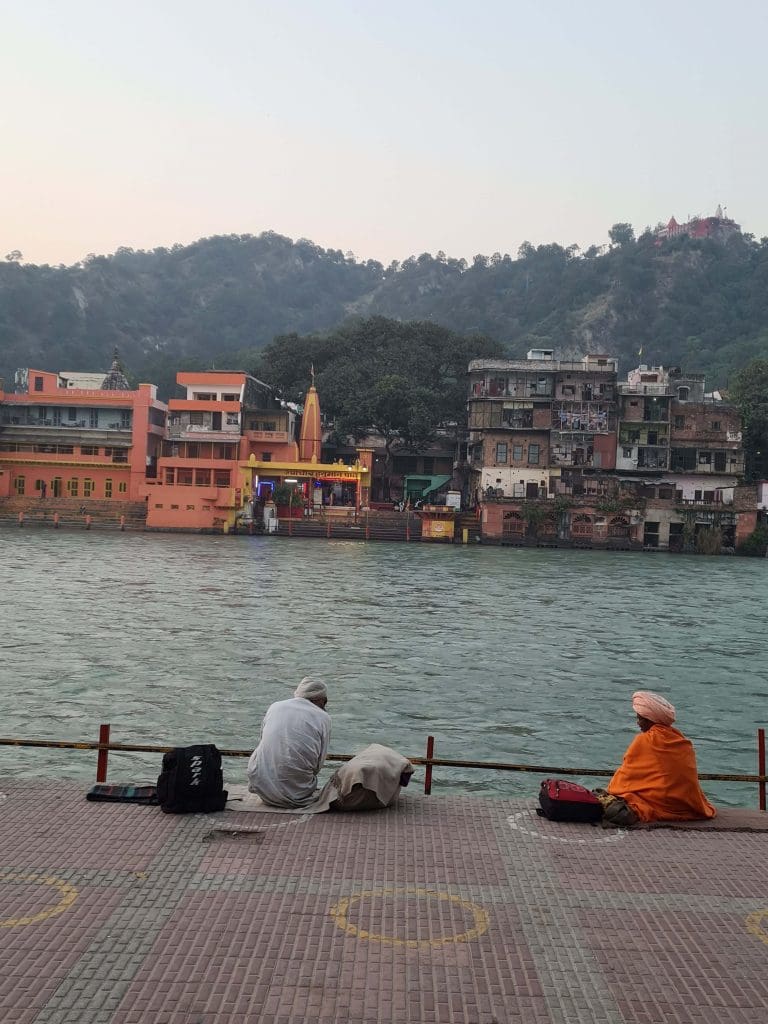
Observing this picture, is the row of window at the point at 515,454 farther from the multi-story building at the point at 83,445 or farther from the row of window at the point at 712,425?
the multi-story building at the point at 83,445

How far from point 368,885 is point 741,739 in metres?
10.7

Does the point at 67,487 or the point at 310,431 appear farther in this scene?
the point at 310,431

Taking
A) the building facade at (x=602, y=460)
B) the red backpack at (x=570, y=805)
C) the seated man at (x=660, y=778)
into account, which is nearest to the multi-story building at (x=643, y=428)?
the building facade at (x=602, y=460)

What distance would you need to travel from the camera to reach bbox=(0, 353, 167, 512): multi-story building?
5966 cm

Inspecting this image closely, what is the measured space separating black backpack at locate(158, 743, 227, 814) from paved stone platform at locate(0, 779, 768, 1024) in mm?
94

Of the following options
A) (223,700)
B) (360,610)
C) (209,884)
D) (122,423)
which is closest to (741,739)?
(223,700)

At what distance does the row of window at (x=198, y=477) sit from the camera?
57.8 meters

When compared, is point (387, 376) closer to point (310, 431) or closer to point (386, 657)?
point (310, 431)

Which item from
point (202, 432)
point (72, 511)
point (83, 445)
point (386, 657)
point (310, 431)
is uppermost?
point (310, 431)

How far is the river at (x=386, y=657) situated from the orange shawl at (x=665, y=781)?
458 centimetres

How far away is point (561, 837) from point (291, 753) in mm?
1962

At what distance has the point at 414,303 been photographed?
156750 mm

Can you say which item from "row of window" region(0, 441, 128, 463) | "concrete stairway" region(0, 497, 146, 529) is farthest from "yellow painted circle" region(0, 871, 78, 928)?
"row of window" region(0, 441, 128, 463)

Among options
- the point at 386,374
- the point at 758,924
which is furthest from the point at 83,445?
the point at 758,924
